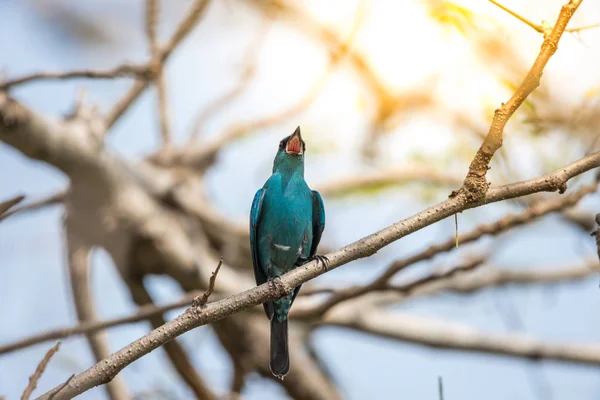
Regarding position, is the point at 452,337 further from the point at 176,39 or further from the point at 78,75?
the point at 78,75

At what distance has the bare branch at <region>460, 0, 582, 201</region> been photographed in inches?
104

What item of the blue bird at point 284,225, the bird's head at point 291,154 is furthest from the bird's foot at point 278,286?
the bird's head at point 291,154

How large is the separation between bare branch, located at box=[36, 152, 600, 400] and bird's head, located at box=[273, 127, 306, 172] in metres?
1.96

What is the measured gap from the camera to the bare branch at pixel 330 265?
2.66 metres

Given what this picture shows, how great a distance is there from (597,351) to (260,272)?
3348 millimetres

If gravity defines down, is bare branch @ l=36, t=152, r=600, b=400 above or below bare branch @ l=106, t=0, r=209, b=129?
below

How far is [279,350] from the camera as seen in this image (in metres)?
4.28

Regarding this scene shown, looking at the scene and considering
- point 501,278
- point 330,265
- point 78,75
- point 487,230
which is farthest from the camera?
point 501,278

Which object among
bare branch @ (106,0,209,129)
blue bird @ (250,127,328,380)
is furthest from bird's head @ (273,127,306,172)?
bare branch @ (106,0,209,129)

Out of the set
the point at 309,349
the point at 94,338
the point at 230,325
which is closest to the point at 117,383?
the point at 94,338

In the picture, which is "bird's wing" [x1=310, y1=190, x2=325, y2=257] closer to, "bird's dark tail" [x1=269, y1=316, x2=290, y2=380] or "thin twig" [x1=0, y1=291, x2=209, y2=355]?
"bird's dark tail" [x1=269, y1=316, x2=290, y2=380]

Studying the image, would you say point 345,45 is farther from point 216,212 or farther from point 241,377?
point 241,377

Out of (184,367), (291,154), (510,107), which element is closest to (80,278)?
(184,367)

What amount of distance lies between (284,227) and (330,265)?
1818 millimetres
